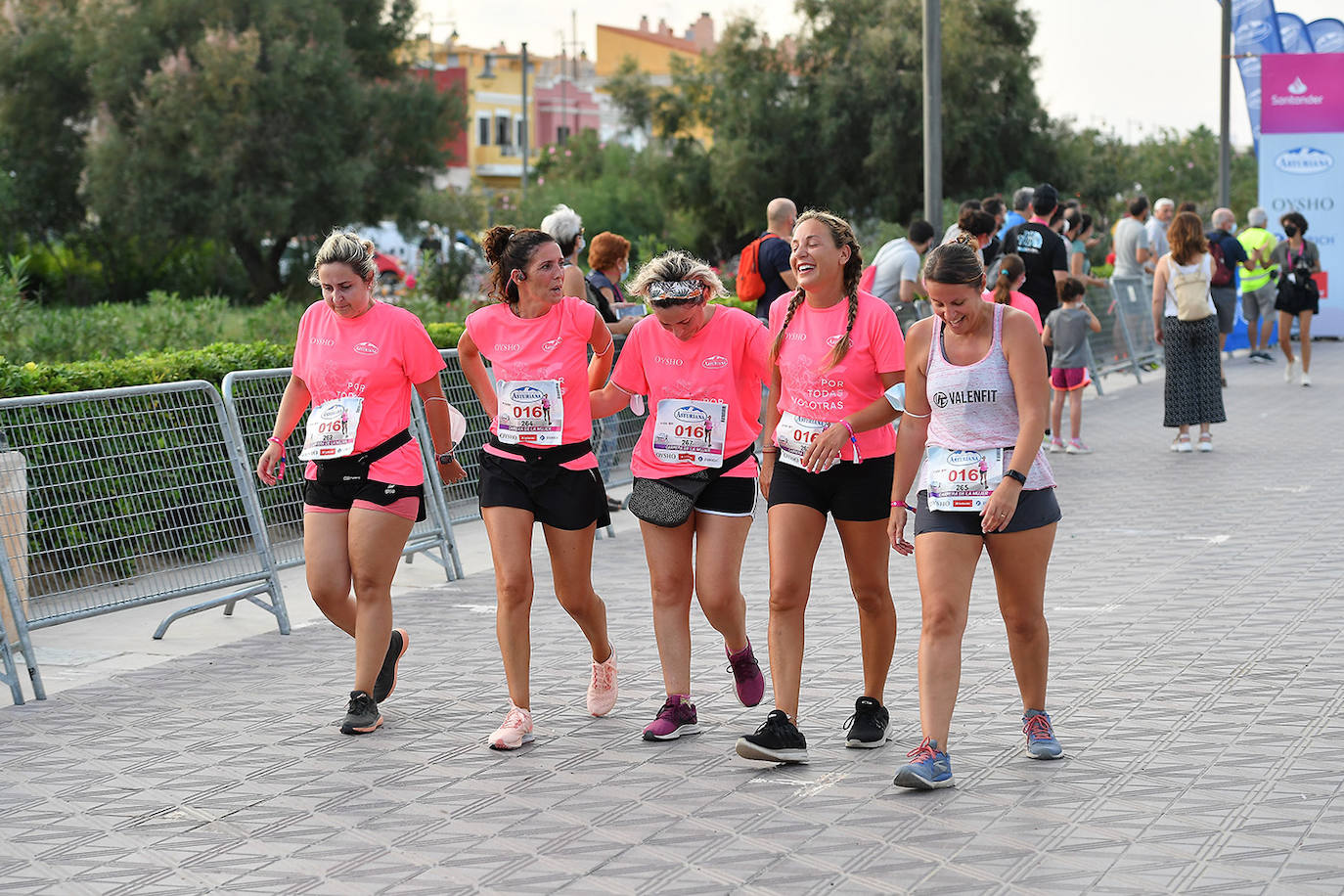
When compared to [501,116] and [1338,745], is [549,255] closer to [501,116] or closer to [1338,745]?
[1338,745]

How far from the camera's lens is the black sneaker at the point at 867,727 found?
223 inches

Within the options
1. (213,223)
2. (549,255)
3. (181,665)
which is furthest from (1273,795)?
(213,223)

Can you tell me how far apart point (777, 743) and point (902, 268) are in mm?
8188

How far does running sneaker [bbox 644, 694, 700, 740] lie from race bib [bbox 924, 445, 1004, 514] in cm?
124

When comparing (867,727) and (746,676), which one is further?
(746,676)

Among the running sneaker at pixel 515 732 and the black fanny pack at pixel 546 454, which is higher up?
the black fanny pack at pixel 546 454

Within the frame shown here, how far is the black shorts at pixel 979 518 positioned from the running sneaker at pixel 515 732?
1.55 m

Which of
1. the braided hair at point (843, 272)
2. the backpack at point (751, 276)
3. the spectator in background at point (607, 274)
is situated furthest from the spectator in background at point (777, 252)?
the braided hair at point (843, 272)

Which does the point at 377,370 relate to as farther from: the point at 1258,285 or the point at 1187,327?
the point at 1258,285

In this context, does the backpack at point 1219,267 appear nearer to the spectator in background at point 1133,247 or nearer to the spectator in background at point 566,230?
the spectator in background at point 1133,247

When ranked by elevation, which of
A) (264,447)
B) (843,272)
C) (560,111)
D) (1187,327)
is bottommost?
(264,447)

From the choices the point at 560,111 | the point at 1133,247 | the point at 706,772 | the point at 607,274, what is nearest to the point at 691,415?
the point at 706,772

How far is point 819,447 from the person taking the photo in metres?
5.37

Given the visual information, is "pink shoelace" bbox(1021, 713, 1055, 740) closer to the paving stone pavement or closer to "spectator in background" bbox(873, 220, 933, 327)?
the paving stone pavement
